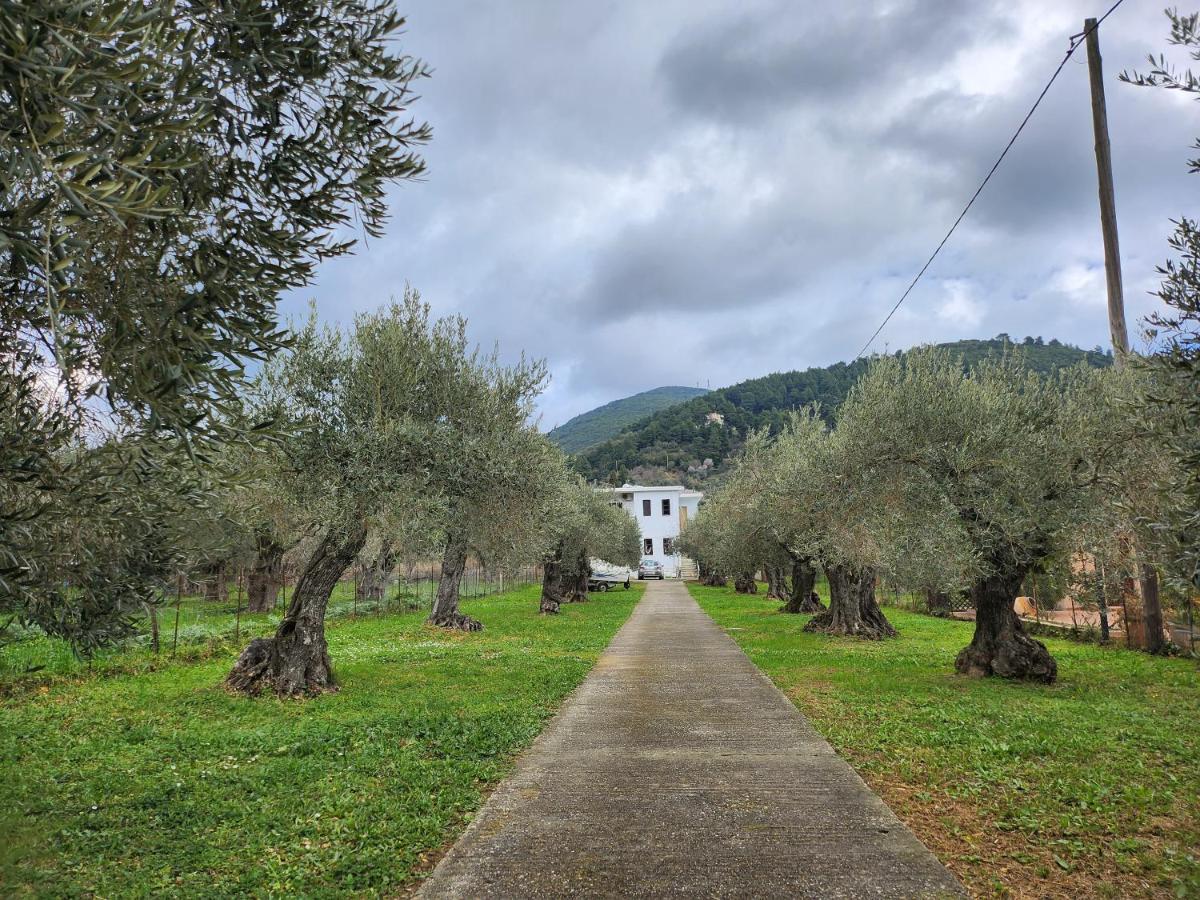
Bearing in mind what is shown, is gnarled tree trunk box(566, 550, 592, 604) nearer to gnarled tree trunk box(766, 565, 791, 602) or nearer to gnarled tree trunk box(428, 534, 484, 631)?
gnarled tree trunk box(766, 565, 791, 602)

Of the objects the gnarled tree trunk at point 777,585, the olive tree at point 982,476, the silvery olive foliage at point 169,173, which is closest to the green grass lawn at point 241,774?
the silvery olive foliage at point 169,173

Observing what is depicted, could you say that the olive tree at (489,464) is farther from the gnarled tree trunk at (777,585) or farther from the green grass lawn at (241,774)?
the gnarled tree trunk at (777,585)

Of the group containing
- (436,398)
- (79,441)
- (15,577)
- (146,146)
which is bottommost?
(15,577)

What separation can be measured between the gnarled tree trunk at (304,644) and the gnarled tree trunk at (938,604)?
2269 cm

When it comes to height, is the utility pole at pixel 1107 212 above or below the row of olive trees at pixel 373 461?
above

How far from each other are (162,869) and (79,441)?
289cm

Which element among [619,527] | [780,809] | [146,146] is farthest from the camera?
[619,527]

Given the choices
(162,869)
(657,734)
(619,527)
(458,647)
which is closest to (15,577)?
(162,869)

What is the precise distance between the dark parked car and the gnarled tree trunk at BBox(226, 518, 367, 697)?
2142 inches

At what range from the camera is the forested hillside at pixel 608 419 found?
142050 millimetres

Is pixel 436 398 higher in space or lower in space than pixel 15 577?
higher

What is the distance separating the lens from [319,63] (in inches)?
154

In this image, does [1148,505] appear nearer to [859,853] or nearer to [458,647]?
[859,853]

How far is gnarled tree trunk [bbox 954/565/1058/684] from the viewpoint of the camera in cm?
1132
